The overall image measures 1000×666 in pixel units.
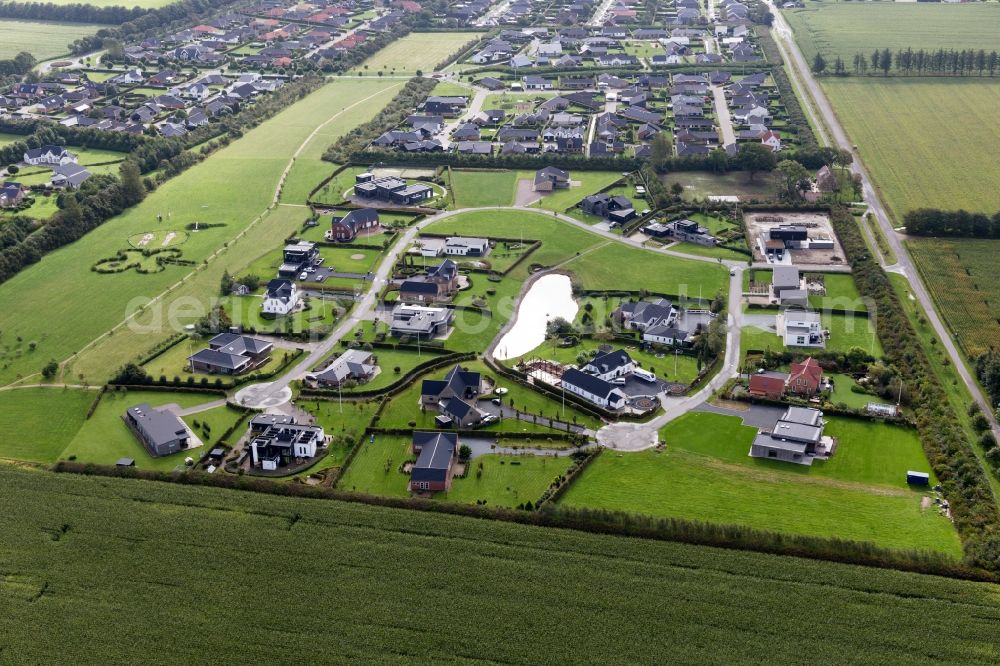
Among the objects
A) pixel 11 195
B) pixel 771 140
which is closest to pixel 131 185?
pixel 11 195

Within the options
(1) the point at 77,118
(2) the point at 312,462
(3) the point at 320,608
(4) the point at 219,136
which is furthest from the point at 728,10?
(3) the point at 320,608

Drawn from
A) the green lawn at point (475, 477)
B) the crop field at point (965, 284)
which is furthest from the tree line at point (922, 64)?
the green lawn at point (475, 477)

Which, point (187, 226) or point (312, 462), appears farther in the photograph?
point (187, 226)


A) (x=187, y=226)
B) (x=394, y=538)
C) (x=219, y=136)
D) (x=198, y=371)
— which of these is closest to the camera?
(x=394, y=538)

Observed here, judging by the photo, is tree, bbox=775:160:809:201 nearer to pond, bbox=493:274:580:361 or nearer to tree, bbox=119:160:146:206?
pond, bbox=493:274:580:361

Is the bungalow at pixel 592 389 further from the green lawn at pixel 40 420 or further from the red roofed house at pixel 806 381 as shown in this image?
the green lawn at pixel 40 420

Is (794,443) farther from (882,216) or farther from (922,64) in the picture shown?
(922,64)

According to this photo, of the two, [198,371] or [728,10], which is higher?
[728,10]

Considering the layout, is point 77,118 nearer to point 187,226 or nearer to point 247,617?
point 187,226
